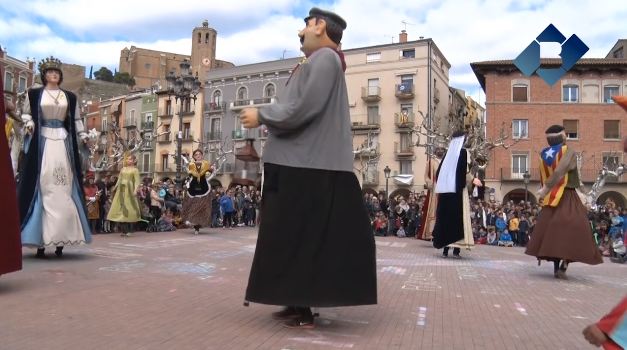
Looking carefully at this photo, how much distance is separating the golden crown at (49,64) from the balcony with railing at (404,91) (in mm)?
41066

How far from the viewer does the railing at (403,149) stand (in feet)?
151

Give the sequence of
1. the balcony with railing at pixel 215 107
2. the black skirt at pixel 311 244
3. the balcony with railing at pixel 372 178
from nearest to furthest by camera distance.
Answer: the black skirt at pixel 311 244 < the balcony with railing at pixel 372 178 < the balcony with railing at pixel 215 107

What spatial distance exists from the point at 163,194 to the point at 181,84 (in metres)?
4.90

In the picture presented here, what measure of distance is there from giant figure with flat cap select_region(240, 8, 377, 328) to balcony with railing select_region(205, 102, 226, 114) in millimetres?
52766

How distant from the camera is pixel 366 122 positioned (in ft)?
160

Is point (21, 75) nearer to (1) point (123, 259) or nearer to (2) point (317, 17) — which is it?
(1) point (123, 259)

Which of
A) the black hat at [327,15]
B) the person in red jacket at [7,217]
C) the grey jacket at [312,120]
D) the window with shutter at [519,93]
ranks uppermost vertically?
the window with shutter at [519,93]

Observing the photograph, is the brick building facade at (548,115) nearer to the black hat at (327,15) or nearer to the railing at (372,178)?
the railing at (372,178)

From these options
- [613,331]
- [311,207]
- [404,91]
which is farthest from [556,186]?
[404,91]

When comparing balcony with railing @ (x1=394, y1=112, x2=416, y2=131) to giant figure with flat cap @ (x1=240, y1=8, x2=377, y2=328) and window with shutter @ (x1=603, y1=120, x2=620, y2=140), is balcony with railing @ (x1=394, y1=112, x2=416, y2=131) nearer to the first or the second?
window with shutter @ (x1=603, y1=120, x2=620, y2=140)

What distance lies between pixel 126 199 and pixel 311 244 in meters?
9.53

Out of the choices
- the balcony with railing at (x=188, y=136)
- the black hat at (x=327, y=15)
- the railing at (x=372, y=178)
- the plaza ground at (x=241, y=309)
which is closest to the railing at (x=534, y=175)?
the railing at (x=372, y=178)

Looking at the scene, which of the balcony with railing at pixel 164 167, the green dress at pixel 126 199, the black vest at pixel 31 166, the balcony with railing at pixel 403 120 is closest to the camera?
the black vest at pixel 31 166

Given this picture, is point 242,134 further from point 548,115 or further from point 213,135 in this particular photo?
point 548,115
